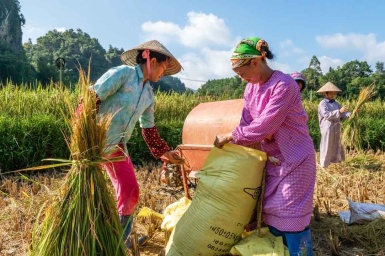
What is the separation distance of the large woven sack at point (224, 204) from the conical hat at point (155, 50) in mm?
820

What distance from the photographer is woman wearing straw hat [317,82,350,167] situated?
6.69 metres

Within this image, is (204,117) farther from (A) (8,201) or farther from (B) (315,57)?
(B) (315,57)

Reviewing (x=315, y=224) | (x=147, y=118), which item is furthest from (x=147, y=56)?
(x=315, y=224)

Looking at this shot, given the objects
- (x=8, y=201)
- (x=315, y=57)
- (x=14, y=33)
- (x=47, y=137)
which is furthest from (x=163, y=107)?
(x=14, y=33)

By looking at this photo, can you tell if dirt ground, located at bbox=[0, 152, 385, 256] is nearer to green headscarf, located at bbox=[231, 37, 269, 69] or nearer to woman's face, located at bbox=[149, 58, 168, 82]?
woman's face, located at bbox=[149, 58, 168, 82]

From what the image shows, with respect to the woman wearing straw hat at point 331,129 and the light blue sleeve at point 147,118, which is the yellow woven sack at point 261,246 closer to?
the light blue sleeve at point 147,118

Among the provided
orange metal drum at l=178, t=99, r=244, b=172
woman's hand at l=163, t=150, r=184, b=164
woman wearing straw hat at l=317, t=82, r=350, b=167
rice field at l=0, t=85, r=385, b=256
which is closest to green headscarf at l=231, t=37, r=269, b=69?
woman's hand at l=163, t=150, r=184, b=164

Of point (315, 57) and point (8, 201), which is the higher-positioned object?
point (315, 57)

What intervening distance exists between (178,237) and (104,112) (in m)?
0.95

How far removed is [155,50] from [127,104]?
42 centimetres

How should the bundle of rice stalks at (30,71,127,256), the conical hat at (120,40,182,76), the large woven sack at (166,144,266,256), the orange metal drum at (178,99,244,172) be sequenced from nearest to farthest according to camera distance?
the bundle of rice stalks at (30,71,127,256), the large woven sack at (166,144,266,256), the conical hat at (120,40,182,76), the orange metal drum at (178,99,244,172)

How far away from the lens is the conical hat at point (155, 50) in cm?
263

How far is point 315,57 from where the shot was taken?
46031 mm

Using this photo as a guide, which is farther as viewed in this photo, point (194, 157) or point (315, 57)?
point (315, 57)
